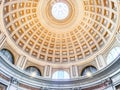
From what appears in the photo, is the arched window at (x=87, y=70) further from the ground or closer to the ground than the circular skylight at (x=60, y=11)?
closer to the ground

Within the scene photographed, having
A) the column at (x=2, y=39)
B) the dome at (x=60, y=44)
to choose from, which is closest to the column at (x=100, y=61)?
the dome at (x=60, y=44)

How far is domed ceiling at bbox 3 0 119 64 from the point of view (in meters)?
25.8

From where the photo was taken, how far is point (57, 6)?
3009 centimetres

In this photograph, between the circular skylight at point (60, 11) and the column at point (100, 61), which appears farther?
the circular skylight at point (60, 11)

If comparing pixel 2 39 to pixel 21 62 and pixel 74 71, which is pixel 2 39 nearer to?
pixel 21 62

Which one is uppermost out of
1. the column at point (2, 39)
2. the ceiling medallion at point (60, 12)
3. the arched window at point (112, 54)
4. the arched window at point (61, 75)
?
the ceiling medallion at point (60, 12)

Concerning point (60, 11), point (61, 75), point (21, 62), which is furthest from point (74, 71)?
point (60, 11)

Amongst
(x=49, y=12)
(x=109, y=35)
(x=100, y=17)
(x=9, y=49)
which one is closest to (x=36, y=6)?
(x=49, y=12)

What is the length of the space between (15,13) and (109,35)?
1474 centimetres

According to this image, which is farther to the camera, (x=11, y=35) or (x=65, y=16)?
(x=65, y=16)

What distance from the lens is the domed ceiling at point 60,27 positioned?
1015 inches

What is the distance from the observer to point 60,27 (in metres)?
29.9

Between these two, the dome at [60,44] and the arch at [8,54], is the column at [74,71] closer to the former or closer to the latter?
the dome at [60,44]

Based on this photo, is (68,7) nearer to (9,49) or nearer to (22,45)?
(22,45)
